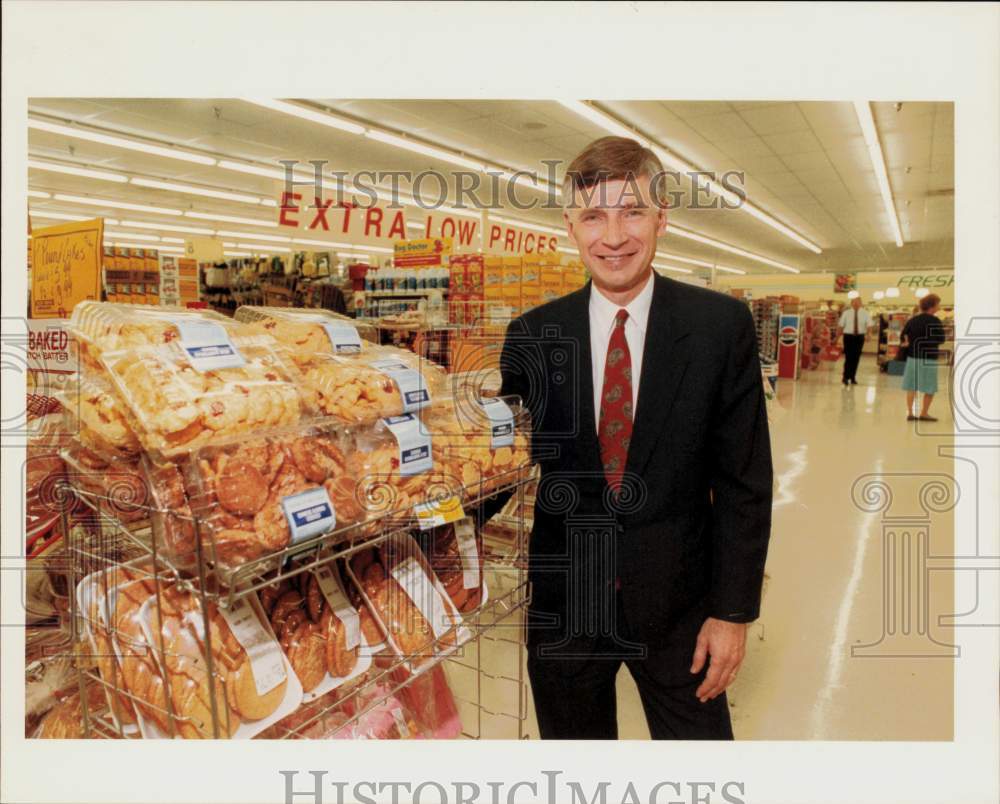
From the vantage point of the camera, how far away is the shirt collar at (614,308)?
1362mm

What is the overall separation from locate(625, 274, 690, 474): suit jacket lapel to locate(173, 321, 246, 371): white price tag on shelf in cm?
73

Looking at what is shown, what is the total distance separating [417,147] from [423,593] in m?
7.70

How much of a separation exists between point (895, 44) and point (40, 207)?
16.2m

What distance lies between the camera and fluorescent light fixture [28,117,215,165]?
7751 mm

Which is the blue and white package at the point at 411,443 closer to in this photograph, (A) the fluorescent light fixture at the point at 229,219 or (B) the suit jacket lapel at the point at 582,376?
(B) the suit jacket lapel at the point at 582,376

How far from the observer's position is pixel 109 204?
13750 millimetres

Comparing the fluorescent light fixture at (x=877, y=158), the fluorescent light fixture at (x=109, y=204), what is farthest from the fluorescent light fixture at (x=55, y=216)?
the fluorescent light fixture at (x=877, y=158)

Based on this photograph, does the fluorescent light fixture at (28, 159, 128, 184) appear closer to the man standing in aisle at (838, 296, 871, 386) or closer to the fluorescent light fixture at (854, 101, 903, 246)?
the fluorescent light fixture at (854, 101, 903, 246)

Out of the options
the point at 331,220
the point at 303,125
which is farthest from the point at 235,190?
the point at 331,220

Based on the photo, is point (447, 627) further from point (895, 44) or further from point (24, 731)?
point (895, 44)

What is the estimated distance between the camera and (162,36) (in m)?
1.17

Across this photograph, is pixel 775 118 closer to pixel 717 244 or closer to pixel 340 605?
pixel 340 605

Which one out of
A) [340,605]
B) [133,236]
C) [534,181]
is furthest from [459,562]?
[133,236]

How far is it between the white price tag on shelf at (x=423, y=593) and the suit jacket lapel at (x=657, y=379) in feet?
1.45
